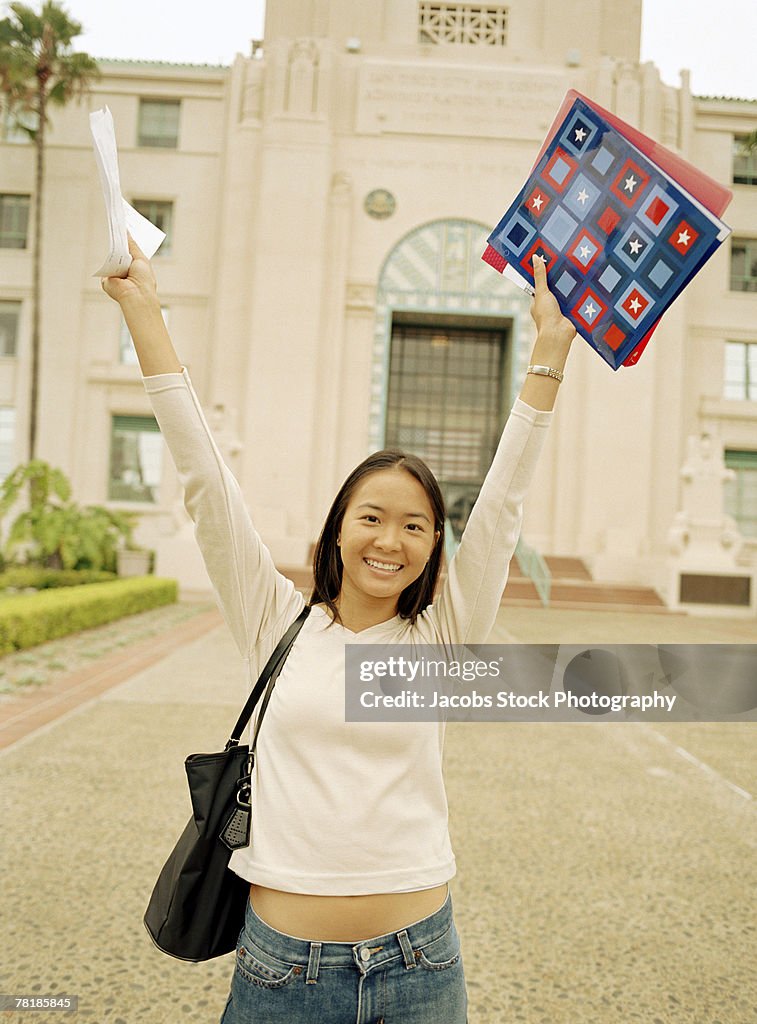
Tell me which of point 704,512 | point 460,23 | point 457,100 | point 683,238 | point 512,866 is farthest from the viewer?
point 457,100

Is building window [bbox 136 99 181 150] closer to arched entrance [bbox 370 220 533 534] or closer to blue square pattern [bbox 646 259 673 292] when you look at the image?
arched entrance [bbox 370 220 533 534]

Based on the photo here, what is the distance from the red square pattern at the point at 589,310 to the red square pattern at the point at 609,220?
8 cm

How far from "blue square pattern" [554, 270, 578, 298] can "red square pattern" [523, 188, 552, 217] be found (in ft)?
0.30

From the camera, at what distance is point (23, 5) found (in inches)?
664

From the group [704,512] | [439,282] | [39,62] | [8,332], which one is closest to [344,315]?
[439,282]

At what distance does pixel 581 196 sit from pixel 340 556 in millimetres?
645

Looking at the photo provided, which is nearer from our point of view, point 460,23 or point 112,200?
point 112,200

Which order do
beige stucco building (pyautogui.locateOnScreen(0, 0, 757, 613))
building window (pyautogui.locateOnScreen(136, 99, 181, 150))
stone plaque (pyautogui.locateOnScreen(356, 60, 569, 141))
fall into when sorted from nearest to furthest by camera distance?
stone plaque (pyautogui.locateOnScreen(356, 60, 569, 141)), beige stucco building (pyautogui.locateOnScreen(0, 0, 757, 613)), building window (pyautogui.locateOnScreen(136, 99, 181, 150))

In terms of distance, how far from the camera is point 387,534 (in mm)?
1151

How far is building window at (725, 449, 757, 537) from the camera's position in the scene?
18594 mm

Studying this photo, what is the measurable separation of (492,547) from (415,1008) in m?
0.65

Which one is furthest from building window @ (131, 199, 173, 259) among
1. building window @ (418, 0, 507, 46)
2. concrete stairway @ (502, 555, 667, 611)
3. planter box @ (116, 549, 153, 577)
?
concrete stairway @ (502, 555, 667, 611)

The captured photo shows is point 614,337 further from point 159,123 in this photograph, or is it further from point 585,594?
point 159,123

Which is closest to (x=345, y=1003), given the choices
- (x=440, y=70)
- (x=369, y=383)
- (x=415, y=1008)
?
(x=415, y=1008)
